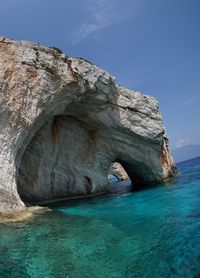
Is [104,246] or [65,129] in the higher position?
[65,129]

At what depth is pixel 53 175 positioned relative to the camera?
25.4 metres

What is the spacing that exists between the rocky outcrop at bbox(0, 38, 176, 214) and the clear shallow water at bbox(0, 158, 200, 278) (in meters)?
3.70

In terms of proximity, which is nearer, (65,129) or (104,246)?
(104,246)

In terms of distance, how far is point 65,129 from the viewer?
26078 millimetres

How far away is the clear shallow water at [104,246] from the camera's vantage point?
793cm

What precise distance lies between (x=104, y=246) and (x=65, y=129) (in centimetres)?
1691

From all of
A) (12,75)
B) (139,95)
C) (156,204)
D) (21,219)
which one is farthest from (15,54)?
(139,95)

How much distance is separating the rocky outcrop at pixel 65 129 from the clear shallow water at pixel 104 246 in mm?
3696

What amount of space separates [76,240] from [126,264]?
279 cm

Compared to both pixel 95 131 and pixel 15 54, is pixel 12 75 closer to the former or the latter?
pixel 15 54

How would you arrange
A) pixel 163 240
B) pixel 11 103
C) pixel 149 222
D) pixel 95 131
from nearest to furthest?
pixel 163 240 < pixel 149 222 < pixel 11 103 < pixel 95 131

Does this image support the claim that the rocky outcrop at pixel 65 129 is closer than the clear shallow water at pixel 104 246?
No

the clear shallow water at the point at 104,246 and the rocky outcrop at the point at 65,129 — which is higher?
the rocky outcrop at the point at 65,129

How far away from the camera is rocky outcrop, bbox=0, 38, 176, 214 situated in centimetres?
1738
